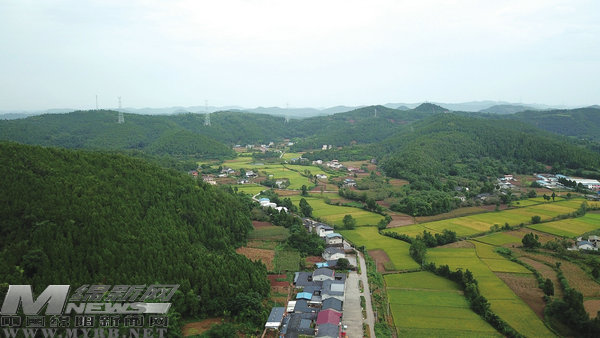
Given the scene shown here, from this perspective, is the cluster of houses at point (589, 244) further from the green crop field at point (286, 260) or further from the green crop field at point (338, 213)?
the green crop field at point (286, 260)

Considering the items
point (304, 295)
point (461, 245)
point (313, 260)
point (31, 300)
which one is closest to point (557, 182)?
point (461, 245)

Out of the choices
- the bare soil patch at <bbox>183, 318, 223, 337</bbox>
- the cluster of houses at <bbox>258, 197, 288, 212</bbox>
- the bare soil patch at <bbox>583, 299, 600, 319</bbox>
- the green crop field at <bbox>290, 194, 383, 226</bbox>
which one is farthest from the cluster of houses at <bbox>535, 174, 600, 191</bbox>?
the bare soil patch at <bbox>183, 318, 223, 337</bbox>

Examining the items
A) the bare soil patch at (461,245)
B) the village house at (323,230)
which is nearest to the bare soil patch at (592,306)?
the bare soil patch at (461,245)

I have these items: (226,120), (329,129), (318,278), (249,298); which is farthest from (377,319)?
(226,120)

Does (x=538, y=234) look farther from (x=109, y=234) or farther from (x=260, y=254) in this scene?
(x=109, y=234)

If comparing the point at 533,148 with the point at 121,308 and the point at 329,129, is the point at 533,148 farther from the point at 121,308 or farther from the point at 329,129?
the point at 121,308

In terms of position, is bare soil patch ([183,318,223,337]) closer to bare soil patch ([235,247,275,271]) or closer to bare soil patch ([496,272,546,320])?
bare soil patch ([235,247,275,271])

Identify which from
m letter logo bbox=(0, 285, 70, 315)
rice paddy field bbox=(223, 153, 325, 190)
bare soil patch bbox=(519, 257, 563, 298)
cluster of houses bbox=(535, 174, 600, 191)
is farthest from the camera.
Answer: rice paddy field bbox=(223, 153, 325, 190)
